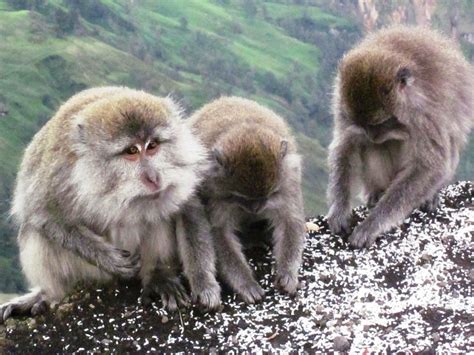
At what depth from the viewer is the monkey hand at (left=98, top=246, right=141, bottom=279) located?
5113 millimetres

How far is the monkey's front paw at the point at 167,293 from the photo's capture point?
17.1 ft

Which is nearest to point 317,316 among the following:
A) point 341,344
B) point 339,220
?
point 341,344

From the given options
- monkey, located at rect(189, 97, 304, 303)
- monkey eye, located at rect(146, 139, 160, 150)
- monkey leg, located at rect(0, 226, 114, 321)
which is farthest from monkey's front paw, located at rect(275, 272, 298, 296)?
monkey eye, located at rect(146, 139, 160, 150)

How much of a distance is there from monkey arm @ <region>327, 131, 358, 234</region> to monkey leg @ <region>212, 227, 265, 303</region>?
1.31m

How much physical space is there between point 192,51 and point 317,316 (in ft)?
289

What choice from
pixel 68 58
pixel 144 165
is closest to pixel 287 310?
pixel 144 165

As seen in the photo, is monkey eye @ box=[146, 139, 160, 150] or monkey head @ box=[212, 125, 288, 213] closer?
monkey eye @ box=[146, 139, 160, 150]

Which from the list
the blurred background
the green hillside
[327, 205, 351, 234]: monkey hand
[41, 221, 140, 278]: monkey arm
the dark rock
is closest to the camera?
the dark rock

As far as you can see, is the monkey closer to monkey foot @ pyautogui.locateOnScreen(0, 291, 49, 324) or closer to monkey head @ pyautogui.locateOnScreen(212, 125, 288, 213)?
monkey head @ pyautogui.locateOnScreen(212, 125, 288, 213)

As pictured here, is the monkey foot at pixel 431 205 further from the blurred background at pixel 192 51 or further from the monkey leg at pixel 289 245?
Answer: the blurred background at pixel 192 51

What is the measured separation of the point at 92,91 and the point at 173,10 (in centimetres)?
9385

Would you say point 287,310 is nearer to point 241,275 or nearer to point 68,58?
point 241,275

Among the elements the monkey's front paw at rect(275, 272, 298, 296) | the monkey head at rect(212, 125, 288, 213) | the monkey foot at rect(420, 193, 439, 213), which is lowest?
the monkey's front paw at rect(275, 272, 298, 296)

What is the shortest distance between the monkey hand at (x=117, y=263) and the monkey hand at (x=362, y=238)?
202 cm
